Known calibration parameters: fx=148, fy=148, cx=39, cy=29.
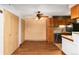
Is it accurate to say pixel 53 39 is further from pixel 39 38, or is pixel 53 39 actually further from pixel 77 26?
pixel 77 26

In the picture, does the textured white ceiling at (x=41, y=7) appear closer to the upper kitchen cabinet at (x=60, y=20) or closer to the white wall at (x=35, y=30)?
the upper kitchen cabinet at (x=60, y=20)

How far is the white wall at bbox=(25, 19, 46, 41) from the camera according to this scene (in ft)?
48.4

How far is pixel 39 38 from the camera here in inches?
584

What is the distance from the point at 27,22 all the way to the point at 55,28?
11.1 feet

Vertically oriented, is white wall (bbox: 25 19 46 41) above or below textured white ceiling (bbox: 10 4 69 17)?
below

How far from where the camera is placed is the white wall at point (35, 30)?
14.8 metres

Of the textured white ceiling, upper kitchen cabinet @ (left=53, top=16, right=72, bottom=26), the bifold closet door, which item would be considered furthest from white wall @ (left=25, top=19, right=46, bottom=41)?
the bifold closet door

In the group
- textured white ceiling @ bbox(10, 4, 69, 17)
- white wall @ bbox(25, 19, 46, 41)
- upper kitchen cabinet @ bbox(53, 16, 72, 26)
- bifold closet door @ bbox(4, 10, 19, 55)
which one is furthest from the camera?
white wall @ bbox(25, 19, 46, 41)

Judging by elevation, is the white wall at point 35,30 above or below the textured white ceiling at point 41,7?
below

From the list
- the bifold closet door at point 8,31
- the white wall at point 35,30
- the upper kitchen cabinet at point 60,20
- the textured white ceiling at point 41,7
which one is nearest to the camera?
the bifold closet door at point 8,31

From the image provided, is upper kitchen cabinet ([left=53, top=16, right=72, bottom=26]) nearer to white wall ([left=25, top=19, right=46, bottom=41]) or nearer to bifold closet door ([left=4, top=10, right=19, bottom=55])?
white wall ([left=25, top=19, right=46, bottom=41])

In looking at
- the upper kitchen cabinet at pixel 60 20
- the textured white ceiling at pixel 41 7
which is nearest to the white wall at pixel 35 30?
the upper kitchen cabinet at pixel 60 20

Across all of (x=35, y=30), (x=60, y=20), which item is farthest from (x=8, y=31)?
(x=35, y=30)
